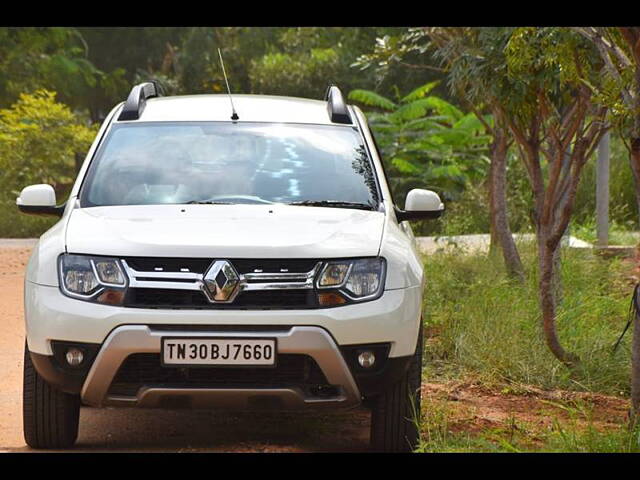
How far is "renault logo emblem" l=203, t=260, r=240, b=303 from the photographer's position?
5.76m

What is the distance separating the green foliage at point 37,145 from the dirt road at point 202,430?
48.7ft

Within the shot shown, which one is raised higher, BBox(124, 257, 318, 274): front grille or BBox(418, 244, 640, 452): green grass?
BBox(124, 257, 318, 274): front grille

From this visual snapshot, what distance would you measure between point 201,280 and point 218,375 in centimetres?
44

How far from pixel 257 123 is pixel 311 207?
0.90 metres

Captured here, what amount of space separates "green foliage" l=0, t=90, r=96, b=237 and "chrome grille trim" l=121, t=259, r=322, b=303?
16.5m

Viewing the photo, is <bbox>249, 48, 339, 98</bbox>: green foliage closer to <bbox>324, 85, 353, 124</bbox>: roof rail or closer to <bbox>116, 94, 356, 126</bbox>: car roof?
<bbox>116, 94, 356, 126</bbox>: car roof

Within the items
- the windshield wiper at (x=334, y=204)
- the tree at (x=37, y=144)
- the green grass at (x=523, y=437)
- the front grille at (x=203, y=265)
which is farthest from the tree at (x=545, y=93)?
the tree at (x=37, y=144)

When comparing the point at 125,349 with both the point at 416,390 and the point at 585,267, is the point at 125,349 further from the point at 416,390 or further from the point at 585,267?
the point at 585,267

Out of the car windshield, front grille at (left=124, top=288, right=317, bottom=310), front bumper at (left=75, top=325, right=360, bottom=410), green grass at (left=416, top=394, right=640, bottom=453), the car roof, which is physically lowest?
green grass at (left=416, top=394, right=640, bottom=453)

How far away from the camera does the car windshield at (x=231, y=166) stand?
6.78m

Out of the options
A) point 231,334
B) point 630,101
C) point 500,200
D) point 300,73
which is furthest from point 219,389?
point 300,73

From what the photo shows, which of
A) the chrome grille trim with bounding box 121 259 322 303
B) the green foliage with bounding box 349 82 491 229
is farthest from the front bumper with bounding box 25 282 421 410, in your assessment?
the green foliage with bounding box 349 82 491 229

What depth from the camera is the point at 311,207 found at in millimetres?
6633

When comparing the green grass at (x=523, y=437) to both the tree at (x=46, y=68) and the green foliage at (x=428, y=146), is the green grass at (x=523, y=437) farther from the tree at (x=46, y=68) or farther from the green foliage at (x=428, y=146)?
the tree at (x=46, y=68)
